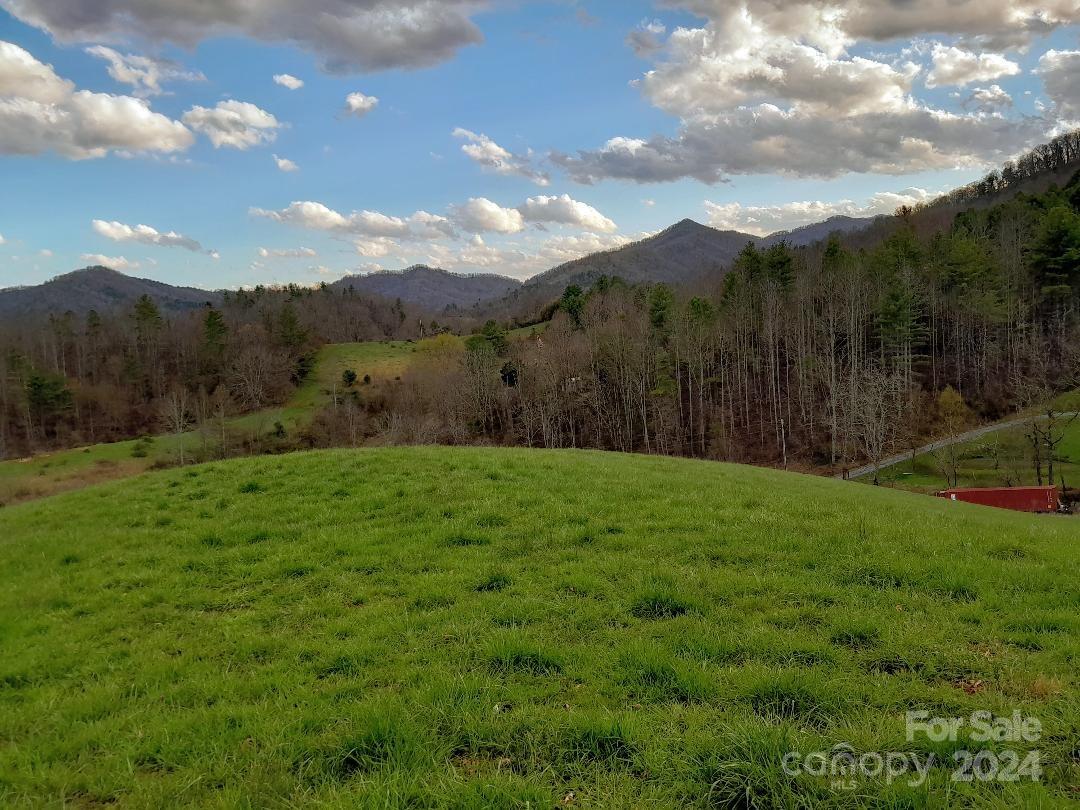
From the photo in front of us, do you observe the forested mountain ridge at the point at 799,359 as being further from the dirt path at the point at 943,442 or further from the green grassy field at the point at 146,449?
the green grassy field at the point at 146,449

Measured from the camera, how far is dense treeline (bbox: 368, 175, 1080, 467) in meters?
72.6

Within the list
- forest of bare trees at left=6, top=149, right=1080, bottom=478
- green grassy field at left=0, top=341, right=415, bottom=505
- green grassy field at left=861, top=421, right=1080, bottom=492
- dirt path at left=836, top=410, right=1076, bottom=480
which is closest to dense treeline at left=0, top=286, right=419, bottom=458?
forest of bare trees at left=6, top=149, right=1080, bottom=478

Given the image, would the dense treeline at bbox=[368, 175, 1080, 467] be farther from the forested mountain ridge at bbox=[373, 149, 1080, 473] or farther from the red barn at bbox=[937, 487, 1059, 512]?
the red barn at bbox=[937, 487, 1059, 512]

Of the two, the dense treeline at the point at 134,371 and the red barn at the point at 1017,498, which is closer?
the red barn at the point at 1017,498

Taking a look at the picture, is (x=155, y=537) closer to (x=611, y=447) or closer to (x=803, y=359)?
(x=611, y=447)

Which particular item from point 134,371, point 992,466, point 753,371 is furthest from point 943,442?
point 134,371

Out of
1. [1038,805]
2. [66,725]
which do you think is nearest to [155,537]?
[66,725]

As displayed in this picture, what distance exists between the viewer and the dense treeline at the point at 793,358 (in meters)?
72.6

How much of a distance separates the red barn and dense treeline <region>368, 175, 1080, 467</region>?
2427 centimetres

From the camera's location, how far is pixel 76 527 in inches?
506

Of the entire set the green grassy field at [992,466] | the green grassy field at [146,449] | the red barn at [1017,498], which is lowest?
the green grassy field at [992,466]

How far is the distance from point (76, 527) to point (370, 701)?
460 inches

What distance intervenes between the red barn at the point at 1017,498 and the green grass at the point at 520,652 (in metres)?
34.8

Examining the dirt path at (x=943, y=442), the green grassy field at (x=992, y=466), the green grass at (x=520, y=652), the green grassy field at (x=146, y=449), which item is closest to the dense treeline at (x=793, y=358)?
the dirt path at (x=943, y=442)
